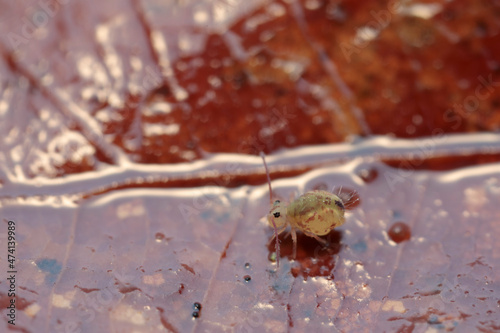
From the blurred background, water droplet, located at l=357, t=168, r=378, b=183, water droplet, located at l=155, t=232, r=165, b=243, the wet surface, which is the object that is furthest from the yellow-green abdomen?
water droplet, located at l=155, t=232, r=165, b=243

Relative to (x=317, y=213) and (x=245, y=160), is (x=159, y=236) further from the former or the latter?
(x=317, y=213)

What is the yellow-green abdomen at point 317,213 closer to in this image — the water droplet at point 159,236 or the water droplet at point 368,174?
the water droplet at point 368,174

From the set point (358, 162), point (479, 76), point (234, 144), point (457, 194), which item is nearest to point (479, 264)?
point (457, 194)

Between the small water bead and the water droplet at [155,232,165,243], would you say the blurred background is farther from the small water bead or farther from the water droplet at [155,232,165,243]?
the small water bead

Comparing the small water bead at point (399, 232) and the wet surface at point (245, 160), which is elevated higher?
the wet surface at point (245, 160)

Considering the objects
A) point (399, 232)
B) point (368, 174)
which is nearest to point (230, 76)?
point (368, 174)

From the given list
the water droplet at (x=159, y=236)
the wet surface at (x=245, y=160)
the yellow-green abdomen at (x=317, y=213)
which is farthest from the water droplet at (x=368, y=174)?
the water droplet at (x=159, y=236)

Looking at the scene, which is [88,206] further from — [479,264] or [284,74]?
[479,264]
